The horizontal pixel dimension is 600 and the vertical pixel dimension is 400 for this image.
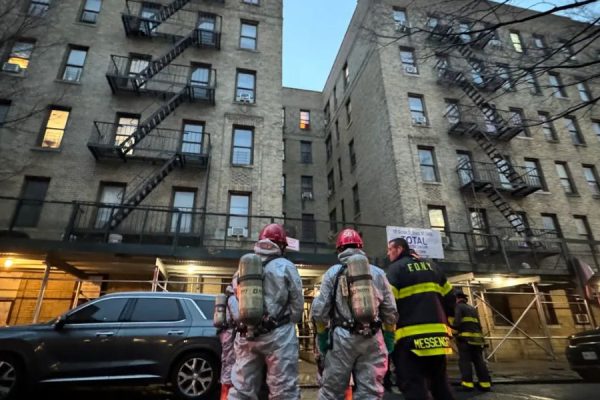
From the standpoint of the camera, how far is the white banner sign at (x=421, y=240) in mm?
13031

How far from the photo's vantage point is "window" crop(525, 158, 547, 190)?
18984 mm

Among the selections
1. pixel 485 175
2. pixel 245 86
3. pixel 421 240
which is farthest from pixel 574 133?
pixel 245 86

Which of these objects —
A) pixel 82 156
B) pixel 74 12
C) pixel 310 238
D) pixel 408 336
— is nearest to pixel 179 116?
pixel 82 156

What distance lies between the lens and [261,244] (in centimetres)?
387

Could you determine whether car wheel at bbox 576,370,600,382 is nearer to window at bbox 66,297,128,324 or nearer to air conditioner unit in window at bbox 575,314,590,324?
window at bbox 66,297,128,324

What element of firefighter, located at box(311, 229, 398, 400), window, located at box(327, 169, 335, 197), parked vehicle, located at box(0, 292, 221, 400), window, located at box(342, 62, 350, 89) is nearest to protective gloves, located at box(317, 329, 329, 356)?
firefighter, located at box(311, 229, 398, 400)

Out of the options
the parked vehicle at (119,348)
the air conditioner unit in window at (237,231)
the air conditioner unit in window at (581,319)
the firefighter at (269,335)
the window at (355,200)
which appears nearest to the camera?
the firefighter at (269,335)

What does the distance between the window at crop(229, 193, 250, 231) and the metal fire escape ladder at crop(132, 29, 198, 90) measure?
6.74m

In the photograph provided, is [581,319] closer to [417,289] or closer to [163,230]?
[417,289]

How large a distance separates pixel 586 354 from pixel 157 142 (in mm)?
16427

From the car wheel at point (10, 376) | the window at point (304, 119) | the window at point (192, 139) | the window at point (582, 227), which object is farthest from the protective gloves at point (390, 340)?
the window at point (304, 119)

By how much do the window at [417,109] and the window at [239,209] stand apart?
34.1ft

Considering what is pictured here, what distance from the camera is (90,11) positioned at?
18.2 m

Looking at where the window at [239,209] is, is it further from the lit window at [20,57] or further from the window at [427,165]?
the lit window at [20,57]
